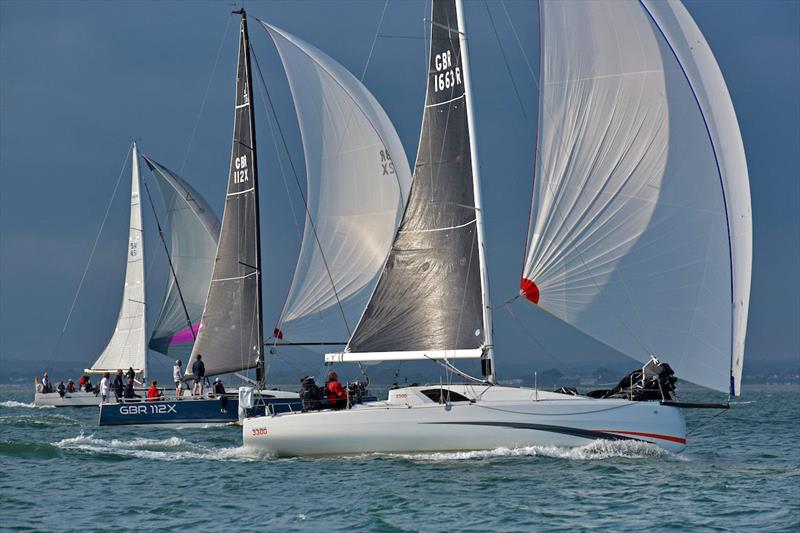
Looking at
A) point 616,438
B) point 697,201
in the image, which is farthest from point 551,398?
point 697,201

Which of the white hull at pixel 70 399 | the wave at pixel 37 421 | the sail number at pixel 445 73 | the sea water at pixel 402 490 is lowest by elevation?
the sea water at pixel 402 490

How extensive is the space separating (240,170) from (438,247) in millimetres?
12367

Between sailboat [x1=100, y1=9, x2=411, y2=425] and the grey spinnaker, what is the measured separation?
27.8 feet

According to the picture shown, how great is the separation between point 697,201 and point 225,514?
33.4 feet

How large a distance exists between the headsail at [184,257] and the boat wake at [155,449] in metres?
18.7

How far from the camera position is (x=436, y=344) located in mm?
23016

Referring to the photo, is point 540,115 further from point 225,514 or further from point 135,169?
point 135,169

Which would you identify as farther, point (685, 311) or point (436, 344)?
point (436, 344)

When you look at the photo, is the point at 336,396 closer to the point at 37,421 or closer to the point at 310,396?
the point at 310,396

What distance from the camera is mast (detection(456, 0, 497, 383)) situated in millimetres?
22391

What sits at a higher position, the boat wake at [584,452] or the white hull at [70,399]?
the white hull at [70,399]

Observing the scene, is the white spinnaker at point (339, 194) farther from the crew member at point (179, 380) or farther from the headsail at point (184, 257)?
the headsail at point (184, 257)

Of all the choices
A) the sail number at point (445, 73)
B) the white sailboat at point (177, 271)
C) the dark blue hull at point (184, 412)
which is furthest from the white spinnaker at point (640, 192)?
the white sailboat at point (177, 271)

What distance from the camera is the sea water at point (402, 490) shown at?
623 inches
